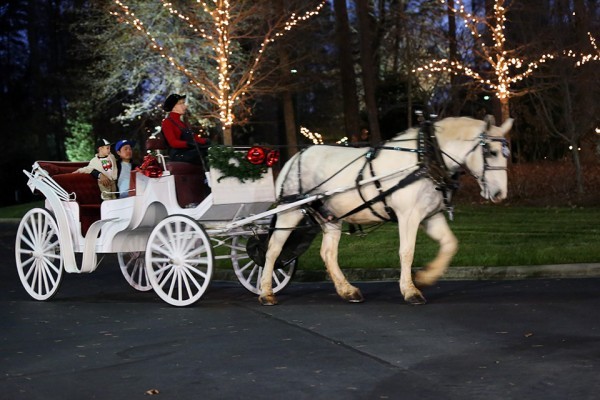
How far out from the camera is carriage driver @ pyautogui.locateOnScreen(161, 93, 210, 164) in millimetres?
12641

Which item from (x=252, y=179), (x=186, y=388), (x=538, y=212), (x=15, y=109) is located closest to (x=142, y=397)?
(x=186, y=388)

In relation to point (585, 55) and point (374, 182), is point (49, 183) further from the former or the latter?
point (585, 55)

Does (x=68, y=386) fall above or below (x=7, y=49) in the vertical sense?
below

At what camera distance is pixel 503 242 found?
16844 millimetres

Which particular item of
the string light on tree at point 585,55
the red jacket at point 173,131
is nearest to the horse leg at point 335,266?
the red jacket at point 173,131

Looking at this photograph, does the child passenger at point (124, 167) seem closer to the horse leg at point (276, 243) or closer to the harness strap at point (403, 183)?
the horse leg at point (276, 243)

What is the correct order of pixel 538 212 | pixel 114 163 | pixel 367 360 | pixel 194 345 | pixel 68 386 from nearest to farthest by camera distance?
pixel 68 386 < pixel 367 360 < pixel 194 345 < pixel 114 163 < pixel 538 212

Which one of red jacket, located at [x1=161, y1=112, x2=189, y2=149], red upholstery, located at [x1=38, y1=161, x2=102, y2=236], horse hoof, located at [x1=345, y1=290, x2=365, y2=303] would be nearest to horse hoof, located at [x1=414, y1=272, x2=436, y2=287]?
horse hoof, located at [x1=345, y1=290, x2=365, y2=303]

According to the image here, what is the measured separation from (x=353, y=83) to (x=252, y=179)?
931 inches

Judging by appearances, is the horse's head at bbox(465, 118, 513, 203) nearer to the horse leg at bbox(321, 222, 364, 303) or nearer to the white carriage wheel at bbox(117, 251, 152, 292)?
the horse leg at bbox(321, 222, 364, 303)

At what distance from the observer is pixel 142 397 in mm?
7199

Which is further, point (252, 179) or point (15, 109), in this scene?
point (15, 109)

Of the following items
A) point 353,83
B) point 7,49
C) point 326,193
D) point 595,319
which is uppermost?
point 7,49

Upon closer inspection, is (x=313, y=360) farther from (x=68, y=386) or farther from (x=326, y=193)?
(x=326, y=193)
